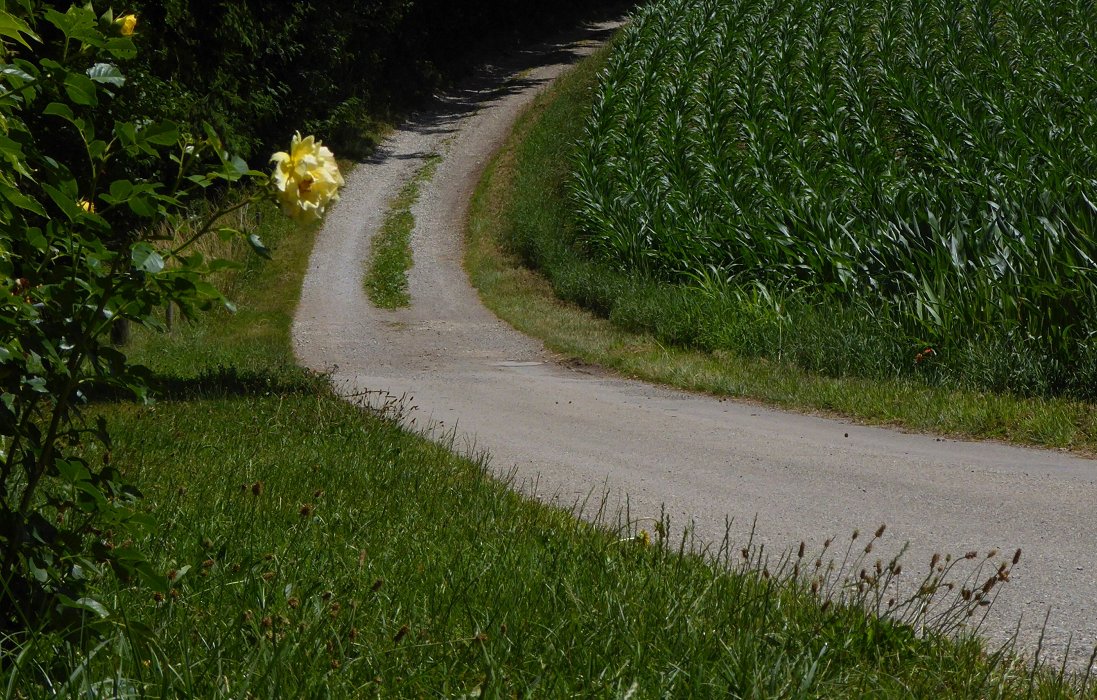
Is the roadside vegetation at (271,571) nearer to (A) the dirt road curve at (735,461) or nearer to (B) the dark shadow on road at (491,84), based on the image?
(A) the dirt road curve at (735,461)

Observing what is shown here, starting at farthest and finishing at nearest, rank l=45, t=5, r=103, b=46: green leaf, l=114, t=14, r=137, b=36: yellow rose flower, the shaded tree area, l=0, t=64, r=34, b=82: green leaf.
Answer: the shaded tree area
l=114, t=14, r=137, b=36: yellow rose flower
l=45, t=5, r=103, b=46: green leaf
l=0, t=64, r=34, b=82: green leaf

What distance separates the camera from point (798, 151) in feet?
61.7

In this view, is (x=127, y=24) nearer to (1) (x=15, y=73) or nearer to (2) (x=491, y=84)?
(1) (x=15, y=73)

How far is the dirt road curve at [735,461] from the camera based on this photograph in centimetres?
575

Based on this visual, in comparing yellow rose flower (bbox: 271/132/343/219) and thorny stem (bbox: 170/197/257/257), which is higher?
yellow rose flower (bbox: 271/132/343/219)

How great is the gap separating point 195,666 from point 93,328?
0.93 metres

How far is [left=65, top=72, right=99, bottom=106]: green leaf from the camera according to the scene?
106 inches

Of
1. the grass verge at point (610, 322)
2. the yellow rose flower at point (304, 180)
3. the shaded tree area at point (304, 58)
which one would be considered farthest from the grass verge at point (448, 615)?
the shaded tree area at point (304, 58)

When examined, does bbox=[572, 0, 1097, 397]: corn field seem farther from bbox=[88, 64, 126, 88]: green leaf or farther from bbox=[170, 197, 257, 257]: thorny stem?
bbox=[88, 64, 126, 88]: green leaf

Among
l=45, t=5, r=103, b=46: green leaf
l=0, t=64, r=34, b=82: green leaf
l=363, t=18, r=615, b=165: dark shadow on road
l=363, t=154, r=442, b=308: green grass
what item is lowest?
l=363, t=154, r=442, b=308: green grass

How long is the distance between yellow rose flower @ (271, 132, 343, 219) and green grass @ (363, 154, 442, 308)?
1586 centimetres

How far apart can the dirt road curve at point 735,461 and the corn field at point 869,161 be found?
2.59m

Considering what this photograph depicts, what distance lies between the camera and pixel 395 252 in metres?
22.2

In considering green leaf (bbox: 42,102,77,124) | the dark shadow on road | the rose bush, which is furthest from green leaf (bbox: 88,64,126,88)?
the dark shadow on road
